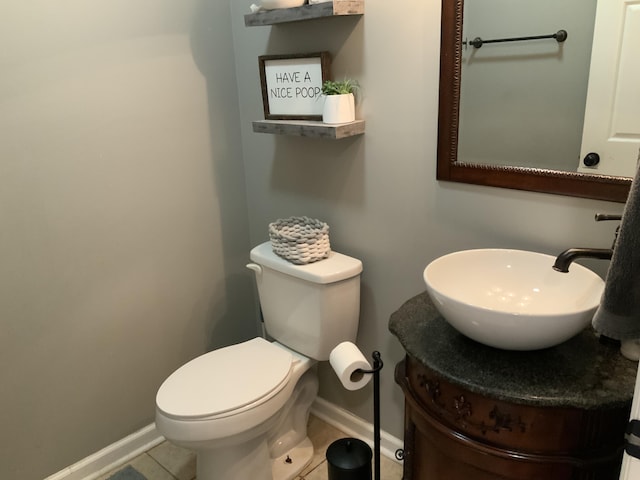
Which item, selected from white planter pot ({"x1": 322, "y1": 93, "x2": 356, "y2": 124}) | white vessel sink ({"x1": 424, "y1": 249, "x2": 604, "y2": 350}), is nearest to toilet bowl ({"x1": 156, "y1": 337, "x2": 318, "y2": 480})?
white vessel sink ({"x1": 424, "y1": 249, "x2": 604, "y2": 350})

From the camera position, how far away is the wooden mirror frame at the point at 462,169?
1278 mm

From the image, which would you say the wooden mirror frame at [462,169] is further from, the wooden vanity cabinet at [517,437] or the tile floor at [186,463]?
the tile floor at [186,463]

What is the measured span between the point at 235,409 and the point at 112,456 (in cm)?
80

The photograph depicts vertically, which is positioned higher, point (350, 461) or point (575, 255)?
point (575, 255)

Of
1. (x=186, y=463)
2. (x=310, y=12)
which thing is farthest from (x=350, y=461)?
(x=310, y=12)

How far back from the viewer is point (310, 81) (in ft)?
5.81

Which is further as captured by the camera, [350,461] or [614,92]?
[350,461]

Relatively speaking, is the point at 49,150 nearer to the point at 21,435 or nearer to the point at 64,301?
the point at 64,301

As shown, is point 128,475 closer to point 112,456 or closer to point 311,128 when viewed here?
point 112,456

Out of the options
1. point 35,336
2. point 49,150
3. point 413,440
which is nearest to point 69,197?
point 49,150

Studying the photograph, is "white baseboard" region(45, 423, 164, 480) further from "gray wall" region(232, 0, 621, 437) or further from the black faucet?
the black faucet

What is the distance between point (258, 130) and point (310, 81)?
0.26m

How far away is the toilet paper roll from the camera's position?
136cm

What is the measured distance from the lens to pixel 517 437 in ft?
3.59
